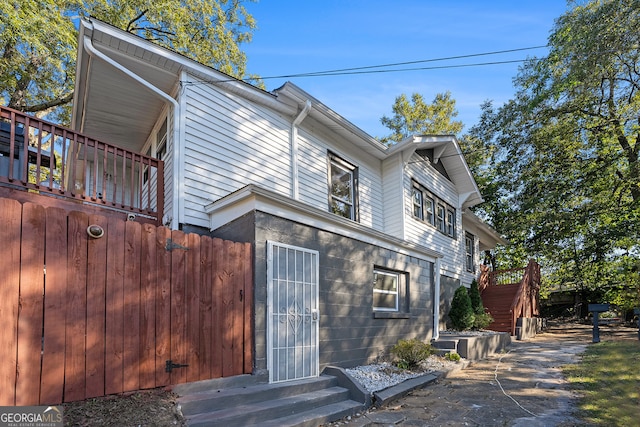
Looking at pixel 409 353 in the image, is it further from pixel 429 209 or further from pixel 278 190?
pixel 429 209

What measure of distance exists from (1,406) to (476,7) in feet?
33.4

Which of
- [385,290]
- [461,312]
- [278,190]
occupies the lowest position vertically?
[461,312]

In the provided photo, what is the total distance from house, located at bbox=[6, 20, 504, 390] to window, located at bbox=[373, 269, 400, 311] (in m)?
0.04

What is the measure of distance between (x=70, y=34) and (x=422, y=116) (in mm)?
20880

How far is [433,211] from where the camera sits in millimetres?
13070

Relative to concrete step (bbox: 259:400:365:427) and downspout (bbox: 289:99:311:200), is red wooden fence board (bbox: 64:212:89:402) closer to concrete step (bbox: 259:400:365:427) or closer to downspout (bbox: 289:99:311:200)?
concrete step (bbox: 259:400:365:427)

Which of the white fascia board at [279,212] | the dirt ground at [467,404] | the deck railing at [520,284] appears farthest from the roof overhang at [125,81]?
the deck railing at [520,284]

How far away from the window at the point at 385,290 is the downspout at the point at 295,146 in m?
2.42

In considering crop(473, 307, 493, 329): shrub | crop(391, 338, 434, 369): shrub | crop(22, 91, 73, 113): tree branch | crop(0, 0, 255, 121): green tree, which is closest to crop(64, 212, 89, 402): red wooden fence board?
crop(391, 338, 434, 369): shrub

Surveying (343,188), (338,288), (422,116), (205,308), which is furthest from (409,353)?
(422,116)

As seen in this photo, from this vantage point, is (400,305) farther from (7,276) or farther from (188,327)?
(7,276)

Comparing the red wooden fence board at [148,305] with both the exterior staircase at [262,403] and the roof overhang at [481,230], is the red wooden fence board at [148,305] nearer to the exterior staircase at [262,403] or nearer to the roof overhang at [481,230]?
the exterior staircase at [262,403]

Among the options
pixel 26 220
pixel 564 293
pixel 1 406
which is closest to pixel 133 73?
pixel 26 220

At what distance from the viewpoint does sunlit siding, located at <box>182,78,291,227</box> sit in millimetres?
6648
